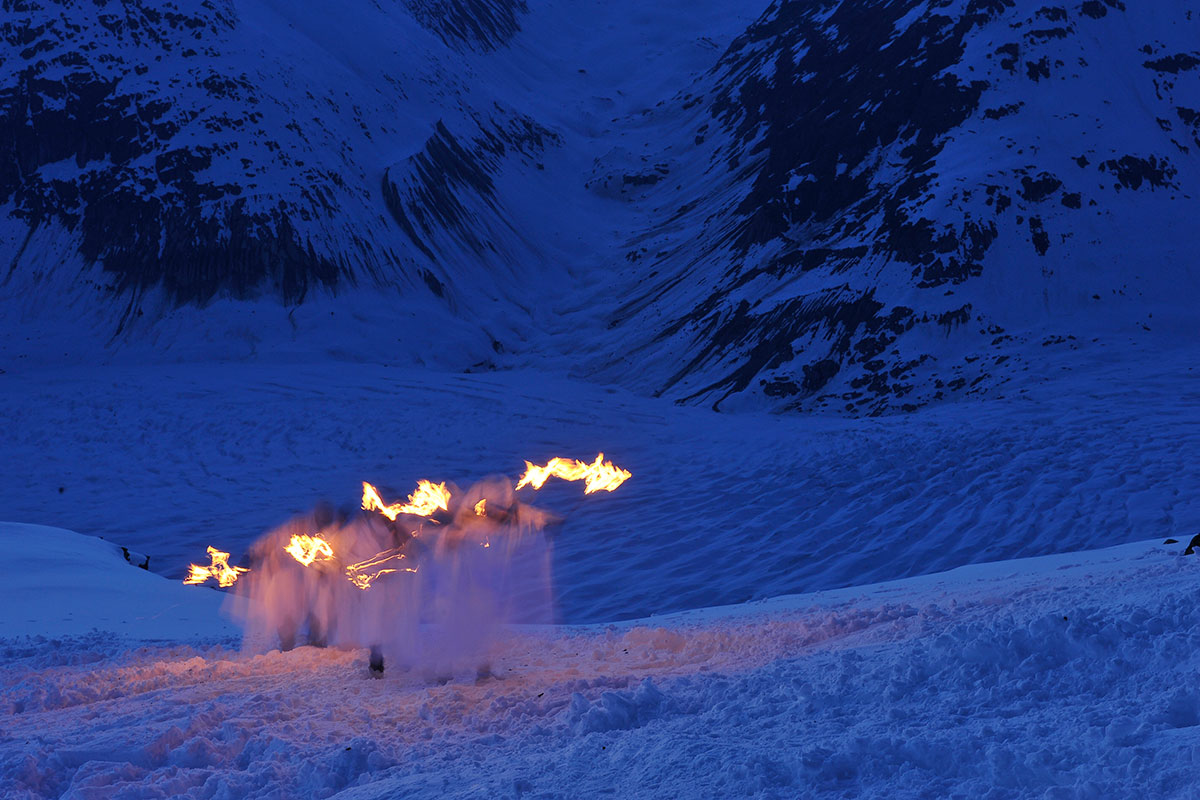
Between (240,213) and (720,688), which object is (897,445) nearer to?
(720,688)

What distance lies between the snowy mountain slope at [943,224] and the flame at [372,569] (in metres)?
17.4

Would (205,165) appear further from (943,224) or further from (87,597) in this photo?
(87,597)

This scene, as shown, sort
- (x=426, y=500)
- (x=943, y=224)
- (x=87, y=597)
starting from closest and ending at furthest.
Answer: (x=426, y=500) < (x=87, y=597) < (x=943, y=224)

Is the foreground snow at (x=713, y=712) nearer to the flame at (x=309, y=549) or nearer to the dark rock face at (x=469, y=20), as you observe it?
the flame at (x=309, y=549)

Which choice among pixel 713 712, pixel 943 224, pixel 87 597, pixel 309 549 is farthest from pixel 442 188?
pixel 713 712

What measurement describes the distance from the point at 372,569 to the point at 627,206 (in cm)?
3854

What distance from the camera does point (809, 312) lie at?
2775 centimetres

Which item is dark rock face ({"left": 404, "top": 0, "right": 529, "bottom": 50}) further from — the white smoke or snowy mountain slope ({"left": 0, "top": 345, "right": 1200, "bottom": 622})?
the white smoke

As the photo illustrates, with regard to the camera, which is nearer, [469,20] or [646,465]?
[646,465]

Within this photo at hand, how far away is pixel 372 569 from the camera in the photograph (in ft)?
29.7

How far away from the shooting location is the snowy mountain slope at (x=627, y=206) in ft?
88.6

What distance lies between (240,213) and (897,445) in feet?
78.8

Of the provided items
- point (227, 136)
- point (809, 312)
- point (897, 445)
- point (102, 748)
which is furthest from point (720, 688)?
point (227, 136)

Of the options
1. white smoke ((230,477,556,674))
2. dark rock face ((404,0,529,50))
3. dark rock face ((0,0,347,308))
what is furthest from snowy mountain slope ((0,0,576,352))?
white smoke ((230,477,556,674))
